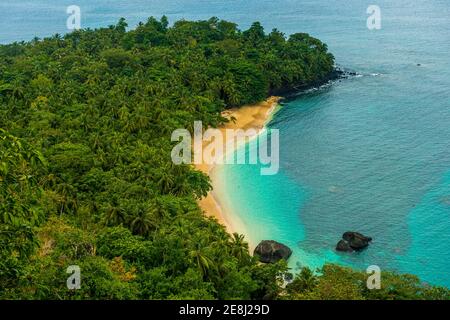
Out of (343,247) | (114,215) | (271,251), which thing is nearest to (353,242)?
(343,247)

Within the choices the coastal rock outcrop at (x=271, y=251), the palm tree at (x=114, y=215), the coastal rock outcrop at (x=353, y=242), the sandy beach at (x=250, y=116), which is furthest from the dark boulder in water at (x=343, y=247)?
the palm tree at (x=114, y=215)

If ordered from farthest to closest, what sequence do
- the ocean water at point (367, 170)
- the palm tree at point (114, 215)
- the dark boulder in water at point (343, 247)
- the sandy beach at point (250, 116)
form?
the sandy beach at point (250, 116)
the ocean water at point (367, 170)
the dark boulder in water at point (343, 247)
the palm tree at point (114, 215)

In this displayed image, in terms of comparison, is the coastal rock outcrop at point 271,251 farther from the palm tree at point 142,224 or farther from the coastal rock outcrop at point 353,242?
the palm tree at point 142,224

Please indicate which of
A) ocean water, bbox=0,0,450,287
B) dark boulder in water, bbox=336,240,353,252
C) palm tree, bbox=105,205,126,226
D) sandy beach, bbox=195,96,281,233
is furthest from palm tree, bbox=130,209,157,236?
sandy beach, bbox=195,96,281,233

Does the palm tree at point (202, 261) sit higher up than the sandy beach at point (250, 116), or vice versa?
the sandy beach at point (250, 116)

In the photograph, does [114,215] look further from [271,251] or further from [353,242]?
[353,242]

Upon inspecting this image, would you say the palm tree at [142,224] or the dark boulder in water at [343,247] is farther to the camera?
the dark boulder in water at [343,247]

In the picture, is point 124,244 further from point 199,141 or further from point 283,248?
point 199,141
